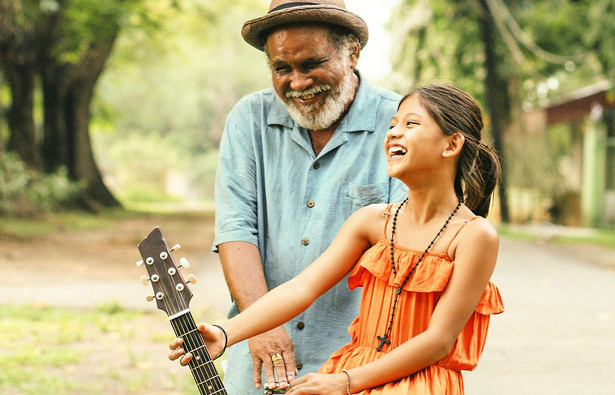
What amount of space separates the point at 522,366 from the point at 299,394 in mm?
4424

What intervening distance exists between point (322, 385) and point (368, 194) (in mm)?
958

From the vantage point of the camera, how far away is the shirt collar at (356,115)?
10.2 feet

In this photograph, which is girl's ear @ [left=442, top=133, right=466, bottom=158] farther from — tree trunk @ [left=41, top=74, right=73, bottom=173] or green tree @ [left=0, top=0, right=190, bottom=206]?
→ tree trunk @ [left=41, top=74, right=73, bottom=173]

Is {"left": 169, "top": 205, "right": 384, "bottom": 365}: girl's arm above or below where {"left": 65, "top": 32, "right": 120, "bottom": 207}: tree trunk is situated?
below

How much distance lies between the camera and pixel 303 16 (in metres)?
2.90

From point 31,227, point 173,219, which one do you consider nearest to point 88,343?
point 31,227

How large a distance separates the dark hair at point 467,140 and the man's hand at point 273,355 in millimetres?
813

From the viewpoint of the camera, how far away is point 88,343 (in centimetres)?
662

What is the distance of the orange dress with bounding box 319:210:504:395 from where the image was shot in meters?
2.30

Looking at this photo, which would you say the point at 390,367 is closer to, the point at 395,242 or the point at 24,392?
the point at 395,242

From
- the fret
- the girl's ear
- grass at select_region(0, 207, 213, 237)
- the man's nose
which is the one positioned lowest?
the fret

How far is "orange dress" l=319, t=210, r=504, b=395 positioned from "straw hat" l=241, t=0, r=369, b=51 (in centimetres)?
97

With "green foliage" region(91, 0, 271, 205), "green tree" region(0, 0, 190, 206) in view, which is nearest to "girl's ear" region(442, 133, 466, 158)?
"green tree" region(0, 0, 190, 206)

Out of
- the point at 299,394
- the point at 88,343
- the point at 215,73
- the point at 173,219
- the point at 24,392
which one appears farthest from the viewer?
the point at 215,73
